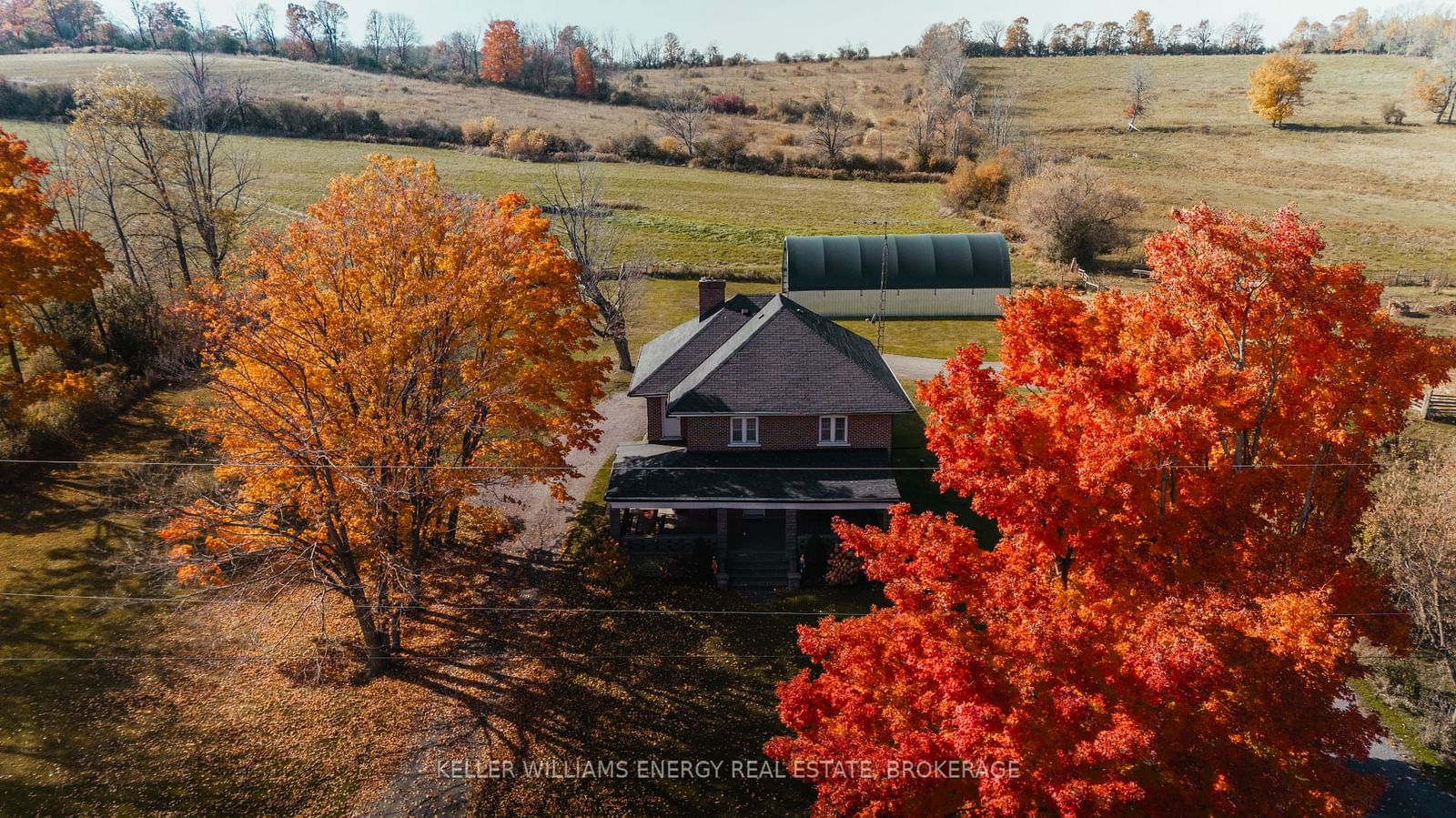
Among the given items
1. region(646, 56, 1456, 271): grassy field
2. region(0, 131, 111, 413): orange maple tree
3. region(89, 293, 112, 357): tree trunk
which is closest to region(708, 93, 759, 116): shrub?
region(646, 56, 1456, 271): grassy field

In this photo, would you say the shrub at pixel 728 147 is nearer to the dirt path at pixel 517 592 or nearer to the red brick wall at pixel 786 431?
the dirt path at pixel 517 592

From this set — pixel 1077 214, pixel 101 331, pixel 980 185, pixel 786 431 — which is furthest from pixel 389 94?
pixel 786 431

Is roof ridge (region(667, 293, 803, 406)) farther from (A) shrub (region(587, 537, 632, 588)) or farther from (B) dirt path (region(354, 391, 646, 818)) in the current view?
(A) shrub (region(587, 537, 632, 588))

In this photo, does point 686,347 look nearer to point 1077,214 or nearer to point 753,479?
point 753,479

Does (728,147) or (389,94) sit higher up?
(389,94)

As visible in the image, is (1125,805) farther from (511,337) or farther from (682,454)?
(511,337)

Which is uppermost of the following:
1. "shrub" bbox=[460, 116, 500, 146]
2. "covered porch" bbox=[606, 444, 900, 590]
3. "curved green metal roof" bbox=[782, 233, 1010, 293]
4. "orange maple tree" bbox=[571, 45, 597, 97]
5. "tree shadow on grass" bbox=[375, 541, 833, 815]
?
"orange maple tree" bbox=[571, 45, 597, 97]

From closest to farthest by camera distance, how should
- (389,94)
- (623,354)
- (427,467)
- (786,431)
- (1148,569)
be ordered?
(1148,569) < (427,467) < (786,431) < (623,354) < (389,94)
